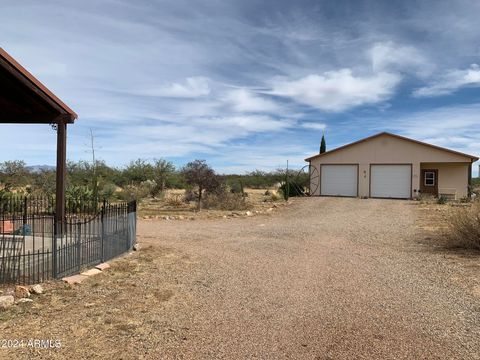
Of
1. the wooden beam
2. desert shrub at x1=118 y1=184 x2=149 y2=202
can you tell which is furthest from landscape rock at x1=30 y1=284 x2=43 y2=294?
desert shrub at x1=118 y1=184 x2=149 y2=202

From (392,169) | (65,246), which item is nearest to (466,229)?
(65,246)

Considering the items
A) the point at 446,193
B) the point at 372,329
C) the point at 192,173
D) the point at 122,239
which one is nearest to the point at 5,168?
the point at 192,173

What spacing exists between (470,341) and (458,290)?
2.22m

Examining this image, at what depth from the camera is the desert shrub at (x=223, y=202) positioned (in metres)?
21.1

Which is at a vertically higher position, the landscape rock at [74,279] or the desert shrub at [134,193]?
the desert shrub at [134,193]

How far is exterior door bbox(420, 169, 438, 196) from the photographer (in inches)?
1133

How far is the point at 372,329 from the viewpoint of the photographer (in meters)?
4.88

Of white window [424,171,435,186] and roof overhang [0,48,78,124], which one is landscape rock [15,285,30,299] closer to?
roof overhang [0,48,78,124]

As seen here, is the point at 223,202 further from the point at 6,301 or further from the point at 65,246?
the point at 6,301

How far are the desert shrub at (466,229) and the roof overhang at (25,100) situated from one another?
32.1 ft

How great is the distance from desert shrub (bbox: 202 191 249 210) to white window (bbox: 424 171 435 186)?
1499 centimetres

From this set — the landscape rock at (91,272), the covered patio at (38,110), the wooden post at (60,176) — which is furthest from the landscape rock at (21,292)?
the wooden post at (60,176)

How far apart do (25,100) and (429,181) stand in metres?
27.0

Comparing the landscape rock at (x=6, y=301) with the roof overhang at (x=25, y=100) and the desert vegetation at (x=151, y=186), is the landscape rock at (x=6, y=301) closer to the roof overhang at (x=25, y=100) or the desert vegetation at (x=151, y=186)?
the roof overhang at (x=25, y=100)
